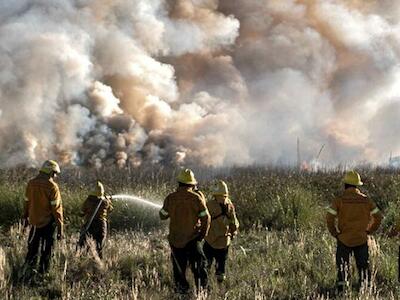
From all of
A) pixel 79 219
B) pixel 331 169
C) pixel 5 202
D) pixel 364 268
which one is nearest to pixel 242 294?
pixel 364 268

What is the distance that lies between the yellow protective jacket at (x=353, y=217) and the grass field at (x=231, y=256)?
2.58 ft

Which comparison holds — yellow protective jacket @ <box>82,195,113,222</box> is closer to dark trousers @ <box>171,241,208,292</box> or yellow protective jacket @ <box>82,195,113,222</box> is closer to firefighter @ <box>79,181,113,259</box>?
firefighter @ <box>79,181,113,259</box>

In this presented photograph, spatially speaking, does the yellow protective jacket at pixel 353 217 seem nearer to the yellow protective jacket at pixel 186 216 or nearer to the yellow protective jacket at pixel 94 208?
the yellow protective jacket at pixel 186 216

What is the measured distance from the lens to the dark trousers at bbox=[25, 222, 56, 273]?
32.9 feet

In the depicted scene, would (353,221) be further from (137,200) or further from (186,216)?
(137,200)

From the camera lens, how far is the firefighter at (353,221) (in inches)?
360

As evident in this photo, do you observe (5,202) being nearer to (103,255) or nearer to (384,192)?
(103,255)

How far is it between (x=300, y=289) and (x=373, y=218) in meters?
1.61

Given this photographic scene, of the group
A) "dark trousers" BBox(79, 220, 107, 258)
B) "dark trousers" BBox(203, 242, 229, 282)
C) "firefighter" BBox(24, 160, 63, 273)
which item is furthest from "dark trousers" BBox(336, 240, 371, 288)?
"dark trousers" BBox(79, 220, 107, 258)

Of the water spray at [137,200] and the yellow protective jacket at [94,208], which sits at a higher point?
the water spray at [137,200]

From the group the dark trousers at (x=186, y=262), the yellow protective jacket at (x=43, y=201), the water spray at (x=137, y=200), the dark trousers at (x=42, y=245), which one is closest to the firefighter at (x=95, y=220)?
the dark trousers at (x=42, y=245)

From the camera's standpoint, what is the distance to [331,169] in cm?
2773

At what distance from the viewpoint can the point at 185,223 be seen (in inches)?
352

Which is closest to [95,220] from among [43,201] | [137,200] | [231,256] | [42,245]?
[42,245]
